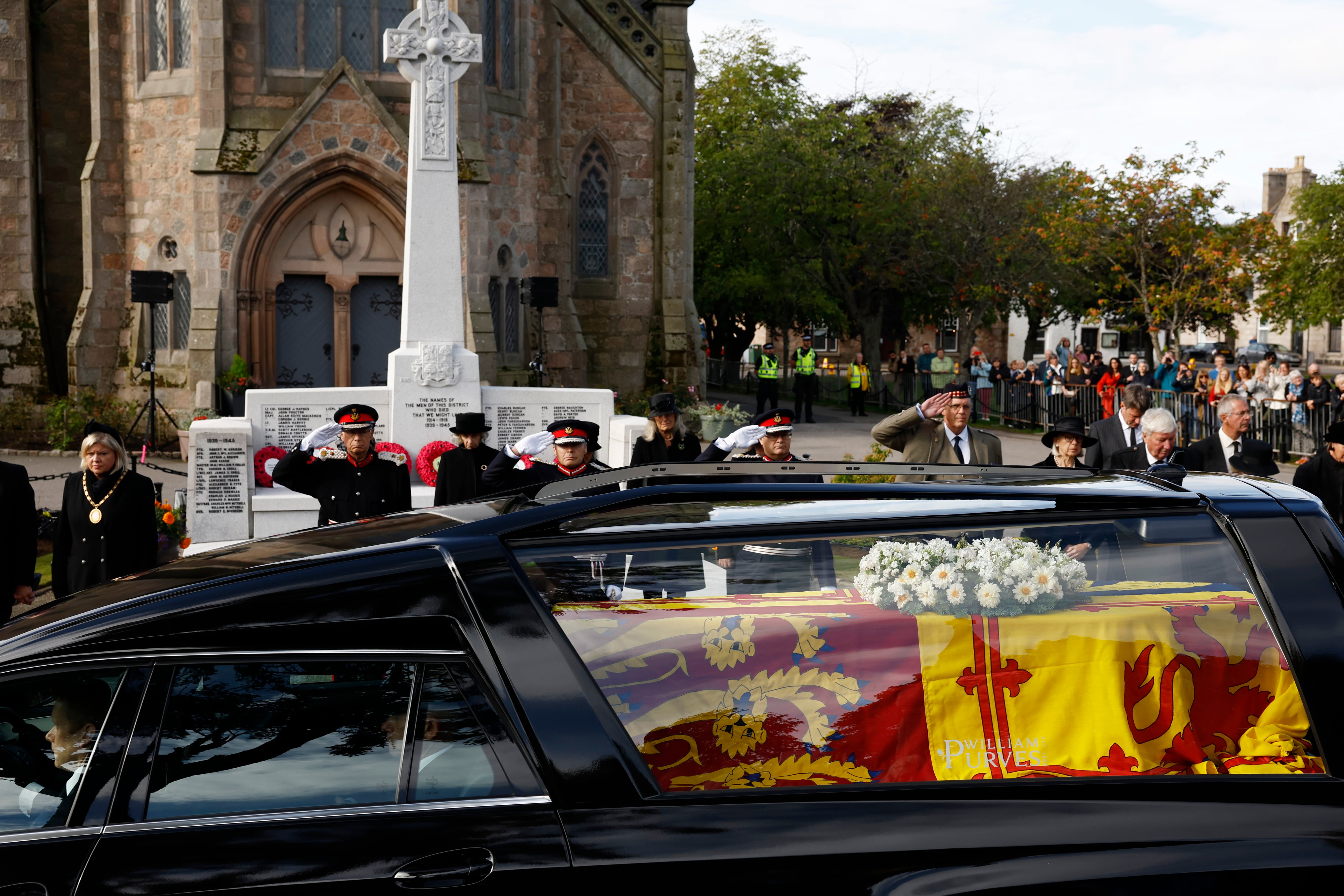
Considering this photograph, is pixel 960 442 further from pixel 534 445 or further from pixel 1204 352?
pixel 1204 352

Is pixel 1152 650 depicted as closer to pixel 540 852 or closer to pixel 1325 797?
pixel 1325 797

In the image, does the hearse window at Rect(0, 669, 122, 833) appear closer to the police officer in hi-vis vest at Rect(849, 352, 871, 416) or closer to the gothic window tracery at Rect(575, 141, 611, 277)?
the gothic window tracery at Rect(575, 141, 611, 277)

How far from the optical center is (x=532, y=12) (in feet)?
73.9

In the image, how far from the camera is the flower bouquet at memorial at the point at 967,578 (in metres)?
2.94

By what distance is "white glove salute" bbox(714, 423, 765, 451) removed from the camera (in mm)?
8023

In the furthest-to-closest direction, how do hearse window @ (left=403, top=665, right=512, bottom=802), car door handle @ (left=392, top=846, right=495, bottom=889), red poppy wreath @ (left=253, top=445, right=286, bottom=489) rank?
red poppy wreath @ (left=253, top=445, right=286, bottom=489) → hearse window @ (left=403, top=665, right=512, bottom=802) → car door handle @ (left=392, top=846, right=495, bottom=889)

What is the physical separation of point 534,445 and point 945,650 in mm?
5948

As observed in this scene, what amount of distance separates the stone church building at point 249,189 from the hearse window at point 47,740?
1783 centimetres

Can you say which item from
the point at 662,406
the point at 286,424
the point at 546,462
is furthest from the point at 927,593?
the point at 286,424

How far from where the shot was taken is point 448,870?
2342mm

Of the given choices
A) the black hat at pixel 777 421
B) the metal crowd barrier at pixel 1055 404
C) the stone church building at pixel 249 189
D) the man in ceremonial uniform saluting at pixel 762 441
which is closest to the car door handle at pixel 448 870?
the man in ceremonial uniform saluting at pixel 762 441

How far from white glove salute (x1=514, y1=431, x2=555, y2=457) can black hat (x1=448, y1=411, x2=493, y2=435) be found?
910 millimetres

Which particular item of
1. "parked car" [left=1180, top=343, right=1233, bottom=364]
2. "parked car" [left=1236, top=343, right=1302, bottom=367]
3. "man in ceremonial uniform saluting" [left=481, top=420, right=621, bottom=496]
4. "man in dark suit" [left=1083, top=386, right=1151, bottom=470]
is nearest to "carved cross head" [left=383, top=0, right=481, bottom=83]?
"man in ceremonial uniform saluting" [left=481, top=420, right=621, bottom=496]

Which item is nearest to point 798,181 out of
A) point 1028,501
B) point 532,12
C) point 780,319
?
point 780,319
